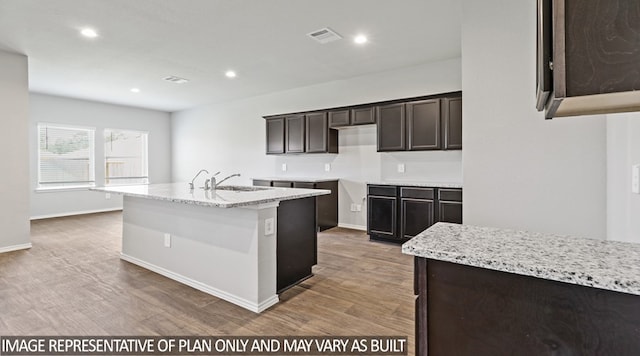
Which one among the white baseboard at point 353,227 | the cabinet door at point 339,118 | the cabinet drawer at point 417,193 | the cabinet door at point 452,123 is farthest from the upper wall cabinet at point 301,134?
the cabinet door at point 452,123

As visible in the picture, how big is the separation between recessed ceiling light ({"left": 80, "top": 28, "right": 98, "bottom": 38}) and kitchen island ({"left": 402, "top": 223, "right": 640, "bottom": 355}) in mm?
4096

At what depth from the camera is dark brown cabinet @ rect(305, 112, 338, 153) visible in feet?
17.5

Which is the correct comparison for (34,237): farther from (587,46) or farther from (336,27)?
(587,46)

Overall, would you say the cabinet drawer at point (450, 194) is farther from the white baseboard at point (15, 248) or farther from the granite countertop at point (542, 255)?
the white baseboard at point (15, 248)

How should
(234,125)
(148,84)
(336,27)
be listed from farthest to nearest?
(234,125) → (148,84) → (336,27)

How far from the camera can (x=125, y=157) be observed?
784cm

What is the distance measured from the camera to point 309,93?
232 inches

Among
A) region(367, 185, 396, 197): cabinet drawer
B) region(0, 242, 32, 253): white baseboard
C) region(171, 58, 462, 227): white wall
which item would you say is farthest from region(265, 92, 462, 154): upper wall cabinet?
region(0, 242, 32, 253): white baseboard

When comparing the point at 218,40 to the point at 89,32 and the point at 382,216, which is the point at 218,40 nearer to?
the point at 89,32

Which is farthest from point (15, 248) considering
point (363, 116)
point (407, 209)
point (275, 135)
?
point (407, 209)

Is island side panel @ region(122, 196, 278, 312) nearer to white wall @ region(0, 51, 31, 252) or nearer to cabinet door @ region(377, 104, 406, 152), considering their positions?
white wall @ region(0, 51, 31, 252)

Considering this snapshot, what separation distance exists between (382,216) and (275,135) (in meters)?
2.70

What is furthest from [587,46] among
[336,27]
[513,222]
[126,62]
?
[126,62]

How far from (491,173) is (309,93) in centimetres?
442
